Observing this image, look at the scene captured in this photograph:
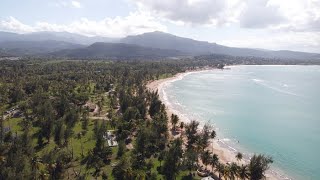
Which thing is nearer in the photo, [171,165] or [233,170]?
[233,170]

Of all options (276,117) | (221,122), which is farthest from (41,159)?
(276,117)

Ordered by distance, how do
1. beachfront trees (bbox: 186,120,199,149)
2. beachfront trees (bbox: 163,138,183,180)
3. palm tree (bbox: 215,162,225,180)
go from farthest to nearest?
1. beachfront trees (bbox: 186,120,199,149)
2. beachfront trees (bbox: 163,138,183,180)
3. palm tree (bbox: 215,162,225,180)

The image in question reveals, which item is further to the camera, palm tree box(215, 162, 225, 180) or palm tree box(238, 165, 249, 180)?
palm tree box(215, 162, 225, 180)

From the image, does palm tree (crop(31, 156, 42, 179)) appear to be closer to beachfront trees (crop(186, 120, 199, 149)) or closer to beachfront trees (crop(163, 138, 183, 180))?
beachfront trees (crop(163, 138, 183, 180))

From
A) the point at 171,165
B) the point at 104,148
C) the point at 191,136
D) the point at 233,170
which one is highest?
the point at 233,170

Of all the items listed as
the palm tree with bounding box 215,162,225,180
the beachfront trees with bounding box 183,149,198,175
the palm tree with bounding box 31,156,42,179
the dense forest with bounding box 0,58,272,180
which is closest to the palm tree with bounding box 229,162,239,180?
the dense forest with bounding box 0,58,272,180

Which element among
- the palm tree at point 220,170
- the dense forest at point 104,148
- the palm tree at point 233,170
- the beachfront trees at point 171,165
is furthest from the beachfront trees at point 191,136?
the palm tree at point 233,170

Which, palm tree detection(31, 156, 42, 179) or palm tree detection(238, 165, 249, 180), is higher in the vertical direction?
palm tree detection(238, 165, 249, 180)

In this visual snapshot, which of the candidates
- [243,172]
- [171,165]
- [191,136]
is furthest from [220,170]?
[191,136]

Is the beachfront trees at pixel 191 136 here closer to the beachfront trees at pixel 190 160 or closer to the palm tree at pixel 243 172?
the beachfront trees at pixel 190 160

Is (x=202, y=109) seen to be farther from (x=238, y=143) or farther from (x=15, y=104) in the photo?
(x=15, y=104)

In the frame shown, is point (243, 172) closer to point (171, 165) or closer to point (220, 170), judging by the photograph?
point (220, 170)
